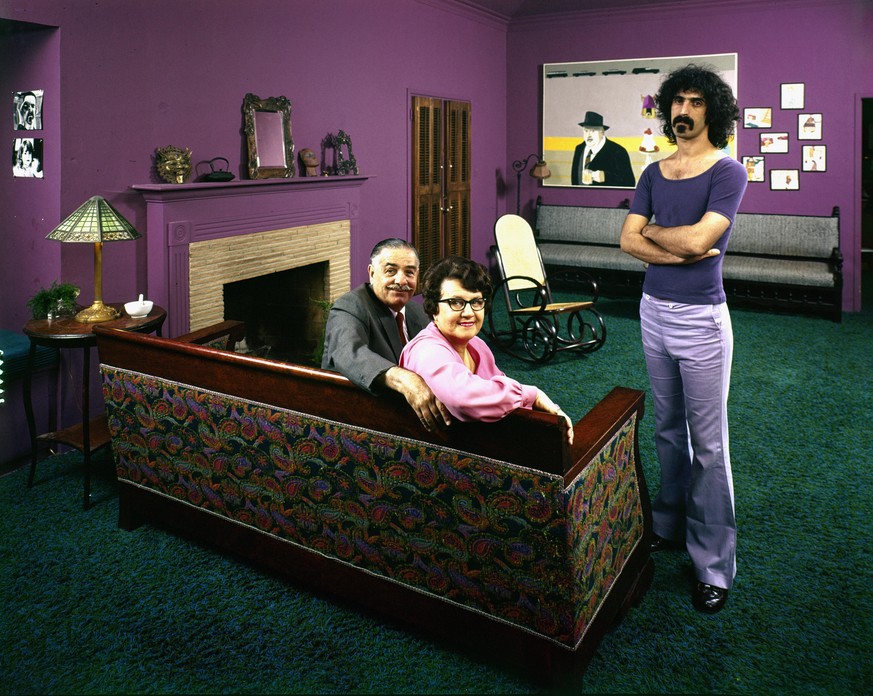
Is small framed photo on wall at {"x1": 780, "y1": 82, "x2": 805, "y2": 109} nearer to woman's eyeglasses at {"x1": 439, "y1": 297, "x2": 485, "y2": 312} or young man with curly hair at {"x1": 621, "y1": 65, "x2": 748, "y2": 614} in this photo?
young man with curly hair at {"x1": 621, "y1": 65, "x2": 748, "y2": 614}

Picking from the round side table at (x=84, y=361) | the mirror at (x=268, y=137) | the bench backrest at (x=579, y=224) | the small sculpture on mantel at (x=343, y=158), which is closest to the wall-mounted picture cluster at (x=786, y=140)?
the bench backrest at (x=579, y=224)

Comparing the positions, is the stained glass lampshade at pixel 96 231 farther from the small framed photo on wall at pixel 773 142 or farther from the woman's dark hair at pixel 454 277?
the small framed photo on wall at pixel 773 142

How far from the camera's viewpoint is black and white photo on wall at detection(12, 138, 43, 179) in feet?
12.7

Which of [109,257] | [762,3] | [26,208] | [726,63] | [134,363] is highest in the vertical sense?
Result: [762,3]

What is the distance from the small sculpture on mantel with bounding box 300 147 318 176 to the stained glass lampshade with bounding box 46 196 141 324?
7.10ft

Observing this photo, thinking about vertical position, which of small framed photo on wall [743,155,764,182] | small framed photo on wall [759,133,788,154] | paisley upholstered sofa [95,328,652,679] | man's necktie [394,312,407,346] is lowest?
paisley upholstered sofa [95,328,652,679]

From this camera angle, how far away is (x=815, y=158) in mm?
7785

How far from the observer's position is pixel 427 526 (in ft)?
7.28

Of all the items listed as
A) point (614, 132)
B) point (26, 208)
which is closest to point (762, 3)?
point (614, 132)

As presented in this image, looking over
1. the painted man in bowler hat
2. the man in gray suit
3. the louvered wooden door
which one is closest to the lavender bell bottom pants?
the man in gray suit

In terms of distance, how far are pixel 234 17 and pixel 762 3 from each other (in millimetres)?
5670

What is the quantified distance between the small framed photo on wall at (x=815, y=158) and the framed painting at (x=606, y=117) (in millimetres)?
697

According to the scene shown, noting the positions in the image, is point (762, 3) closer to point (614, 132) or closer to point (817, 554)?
point (614, 132)

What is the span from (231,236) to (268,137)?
0.88 m
